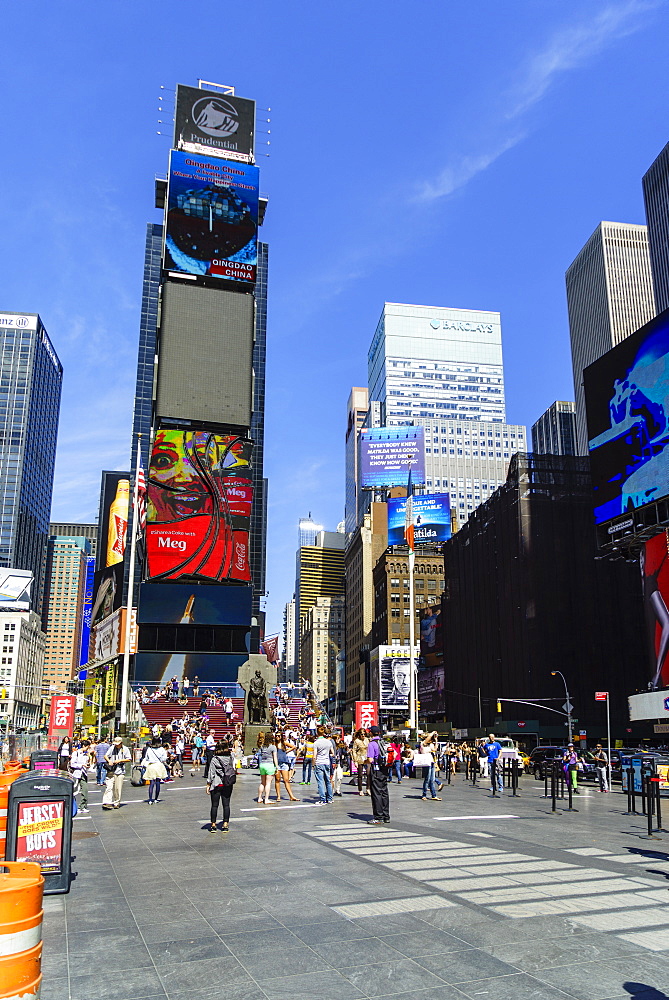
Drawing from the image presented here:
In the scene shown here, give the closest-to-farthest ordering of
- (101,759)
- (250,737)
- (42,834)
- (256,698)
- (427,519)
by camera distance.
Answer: (42,834), (101,759), (250,737), (256,698), (427,519)

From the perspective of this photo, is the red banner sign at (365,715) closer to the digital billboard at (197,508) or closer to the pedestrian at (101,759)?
the pedestrian at (101,759)

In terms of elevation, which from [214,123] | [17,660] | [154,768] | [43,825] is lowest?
[154,768]

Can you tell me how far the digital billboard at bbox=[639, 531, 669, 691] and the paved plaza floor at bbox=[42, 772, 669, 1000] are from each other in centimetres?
3394

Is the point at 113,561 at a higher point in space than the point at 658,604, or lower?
higher

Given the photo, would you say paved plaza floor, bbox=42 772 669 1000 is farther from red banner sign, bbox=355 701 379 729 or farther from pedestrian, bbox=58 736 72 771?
red banner sign, bbox=355 701 379 729

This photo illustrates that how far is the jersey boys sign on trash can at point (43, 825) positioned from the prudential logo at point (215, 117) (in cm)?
10747

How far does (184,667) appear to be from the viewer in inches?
3164

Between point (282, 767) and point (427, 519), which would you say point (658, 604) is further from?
point (427, 519)

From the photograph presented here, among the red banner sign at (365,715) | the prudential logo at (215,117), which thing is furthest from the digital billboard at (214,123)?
the red banner sign at (365,715)

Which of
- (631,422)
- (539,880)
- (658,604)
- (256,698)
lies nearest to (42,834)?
(539,880)

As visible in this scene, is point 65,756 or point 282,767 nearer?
point 282,767

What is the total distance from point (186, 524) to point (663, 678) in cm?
5121

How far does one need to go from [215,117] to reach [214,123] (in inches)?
43.1

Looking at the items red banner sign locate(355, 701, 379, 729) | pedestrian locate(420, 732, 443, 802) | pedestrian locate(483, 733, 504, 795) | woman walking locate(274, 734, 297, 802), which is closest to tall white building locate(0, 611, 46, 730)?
red banner sign locate(355, 701, 379, 729)
